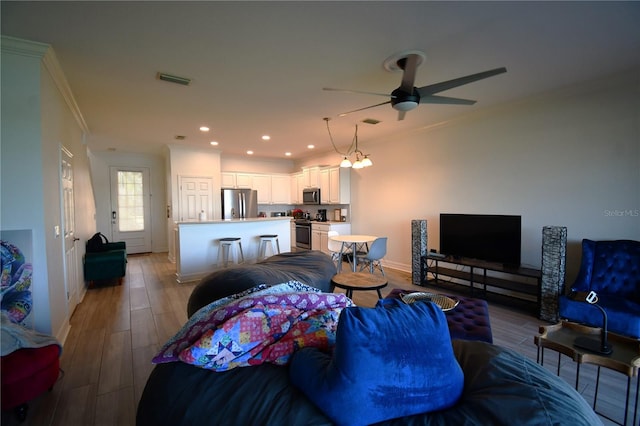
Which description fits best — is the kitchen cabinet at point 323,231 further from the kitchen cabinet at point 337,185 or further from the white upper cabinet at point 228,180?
the white upper cabinet at point 228,180

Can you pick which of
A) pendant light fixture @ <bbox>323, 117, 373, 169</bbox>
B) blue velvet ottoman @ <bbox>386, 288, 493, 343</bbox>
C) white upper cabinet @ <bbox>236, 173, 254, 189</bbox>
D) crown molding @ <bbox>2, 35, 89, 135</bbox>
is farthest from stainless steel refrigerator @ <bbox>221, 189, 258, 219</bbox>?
blue velvet ottoman @ <bbox>386, 288, 493, 343</bbox>

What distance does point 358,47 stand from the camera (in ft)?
8.25

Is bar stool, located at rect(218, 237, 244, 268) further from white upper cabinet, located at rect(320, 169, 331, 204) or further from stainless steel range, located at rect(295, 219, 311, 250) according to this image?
white upper cabinet, located at rect(320, 169, 331, 204)

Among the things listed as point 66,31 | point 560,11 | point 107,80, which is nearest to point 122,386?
point 66,31

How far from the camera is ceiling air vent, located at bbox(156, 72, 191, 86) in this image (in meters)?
3.02

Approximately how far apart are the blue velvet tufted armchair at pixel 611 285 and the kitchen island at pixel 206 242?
15.9ft

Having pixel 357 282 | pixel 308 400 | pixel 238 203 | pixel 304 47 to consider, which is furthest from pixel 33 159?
pixel 238 203

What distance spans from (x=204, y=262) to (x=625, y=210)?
19.7 feet

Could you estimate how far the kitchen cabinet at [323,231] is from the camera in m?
6.83

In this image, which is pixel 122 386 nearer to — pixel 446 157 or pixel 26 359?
pixel 26 359

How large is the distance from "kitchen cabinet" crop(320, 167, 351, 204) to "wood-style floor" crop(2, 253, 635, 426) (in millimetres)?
2692

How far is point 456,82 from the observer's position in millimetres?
2359

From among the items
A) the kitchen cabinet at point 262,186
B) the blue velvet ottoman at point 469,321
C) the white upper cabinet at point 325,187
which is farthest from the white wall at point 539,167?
the kitchen cabinet at point 262,186

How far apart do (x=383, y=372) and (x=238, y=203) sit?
6990 mm
